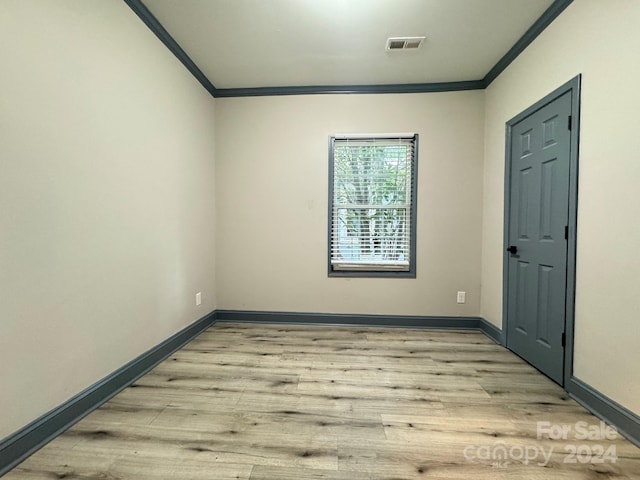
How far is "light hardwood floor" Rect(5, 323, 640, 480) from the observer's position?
4.04ft

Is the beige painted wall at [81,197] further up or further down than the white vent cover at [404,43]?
further down

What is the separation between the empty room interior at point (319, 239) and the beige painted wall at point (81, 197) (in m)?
0.01

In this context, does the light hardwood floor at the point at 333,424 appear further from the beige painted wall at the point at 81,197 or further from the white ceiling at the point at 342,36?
the white ceiling at the point at 342,36

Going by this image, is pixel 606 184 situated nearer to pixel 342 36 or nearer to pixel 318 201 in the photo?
pixel 342 36

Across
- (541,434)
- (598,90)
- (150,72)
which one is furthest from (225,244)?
(598,90)

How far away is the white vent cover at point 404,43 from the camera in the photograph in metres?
2.26

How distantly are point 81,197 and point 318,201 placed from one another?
2.08m

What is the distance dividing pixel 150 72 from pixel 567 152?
316cm

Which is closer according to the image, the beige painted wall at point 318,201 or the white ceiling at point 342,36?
the white ceiling at point 342,36

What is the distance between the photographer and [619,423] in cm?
146

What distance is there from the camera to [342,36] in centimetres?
224

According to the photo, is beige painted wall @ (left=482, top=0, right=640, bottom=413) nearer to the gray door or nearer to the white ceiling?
the gray door

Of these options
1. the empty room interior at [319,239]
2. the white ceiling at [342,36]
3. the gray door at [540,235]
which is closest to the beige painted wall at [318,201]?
the empty room interior at [319,239]

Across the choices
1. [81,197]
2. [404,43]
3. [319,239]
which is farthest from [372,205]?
[81,197]
